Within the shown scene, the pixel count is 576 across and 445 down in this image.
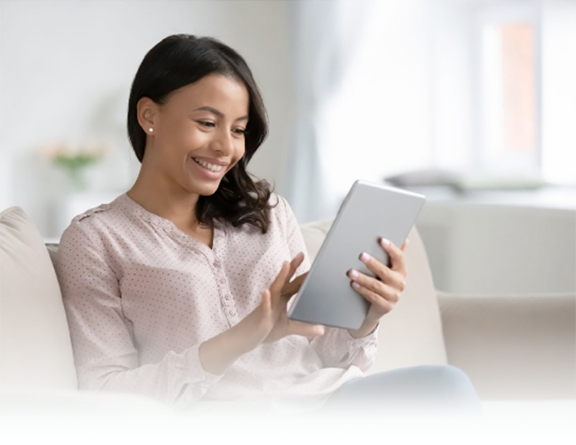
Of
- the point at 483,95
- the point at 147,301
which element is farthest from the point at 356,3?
the point at 147,301

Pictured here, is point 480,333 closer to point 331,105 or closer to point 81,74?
point 331,105

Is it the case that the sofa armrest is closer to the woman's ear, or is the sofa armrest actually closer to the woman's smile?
the woman's smile

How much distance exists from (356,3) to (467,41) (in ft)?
2.56

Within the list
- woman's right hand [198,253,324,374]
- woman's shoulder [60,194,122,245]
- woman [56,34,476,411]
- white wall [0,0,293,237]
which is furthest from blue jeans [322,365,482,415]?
white wall [0,0,293,237]

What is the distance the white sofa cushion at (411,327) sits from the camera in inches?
55.1

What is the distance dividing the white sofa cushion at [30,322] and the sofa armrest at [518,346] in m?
0.82

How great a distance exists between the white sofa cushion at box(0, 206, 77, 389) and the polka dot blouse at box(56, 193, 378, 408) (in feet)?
0.11

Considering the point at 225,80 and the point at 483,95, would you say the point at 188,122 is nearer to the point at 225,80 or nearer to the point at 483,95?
the point at 225,80

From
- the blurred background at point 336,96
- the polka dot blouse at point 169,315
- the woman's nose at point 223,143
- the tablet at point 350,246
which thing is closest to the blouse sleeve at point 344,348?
the polka dot blouse at point 169,315

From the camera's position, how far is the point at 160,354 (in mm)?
1020

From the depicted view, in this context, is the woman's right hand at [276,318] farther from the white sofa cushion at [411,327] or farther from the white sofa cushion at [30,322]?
the white sofa cushion at [411,327]

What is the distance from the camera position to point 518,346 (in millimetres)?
1372

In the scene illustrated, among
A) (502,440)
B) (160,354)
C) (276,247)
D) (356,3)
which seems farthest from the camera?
(356,3)

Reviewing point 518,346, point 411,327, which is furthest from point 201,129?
point 518,346
